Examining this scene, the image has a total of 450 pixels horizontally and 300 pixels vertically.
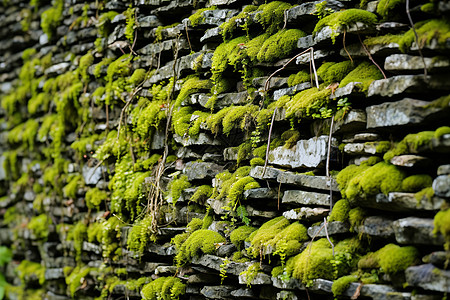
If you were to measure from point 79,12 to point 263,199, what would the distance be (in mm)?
3969

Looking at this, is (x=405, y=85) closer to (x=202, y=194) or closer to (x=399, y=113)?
(x=399, y=113)

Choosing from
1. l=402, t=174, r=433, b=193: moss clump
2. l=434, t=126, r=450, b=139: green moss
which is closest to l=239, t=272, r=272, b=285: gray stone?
l=402, t=174, r=433, b=193: moss clump

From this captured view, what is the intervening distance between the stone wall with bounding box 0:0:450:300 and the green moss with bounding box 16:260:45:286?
1.1 inches

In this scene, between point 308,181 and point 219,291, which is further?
point 219,291

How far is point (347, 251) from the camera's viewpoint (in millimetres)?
3186

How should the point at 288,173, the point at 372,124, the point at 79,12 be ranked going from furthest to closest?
the point at 79,12 → the point at 288,173 → the point at 372,124

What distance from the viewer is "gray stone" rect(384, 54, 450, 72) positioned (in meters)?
2.81

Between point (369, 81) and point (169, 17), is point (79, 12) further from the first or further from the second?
point (369, 81)

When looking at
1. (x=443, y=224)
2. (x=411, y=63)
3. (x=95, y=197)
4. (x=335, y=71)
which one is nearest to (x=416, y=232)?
(x=443, y=224)

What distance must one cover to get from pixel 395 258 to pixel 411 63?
112 centimetres

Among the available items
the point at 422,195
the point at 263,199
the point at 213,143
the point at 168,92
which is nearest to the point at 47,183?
the point at 168,92

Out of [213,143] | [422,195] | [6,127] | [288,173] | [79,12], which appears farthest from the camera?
[6,127]

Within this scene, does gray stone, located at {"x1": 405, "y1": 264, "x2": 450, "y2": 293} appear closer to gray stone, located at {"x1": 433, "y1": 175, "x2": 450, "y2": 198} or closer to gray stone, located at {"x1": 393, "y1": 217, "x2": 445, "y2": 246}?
gray stone, located at {"x1": 393, "y1": 217, "x2": 445, "y2": 246}

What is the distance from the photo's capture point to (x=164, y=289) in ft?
14.6
